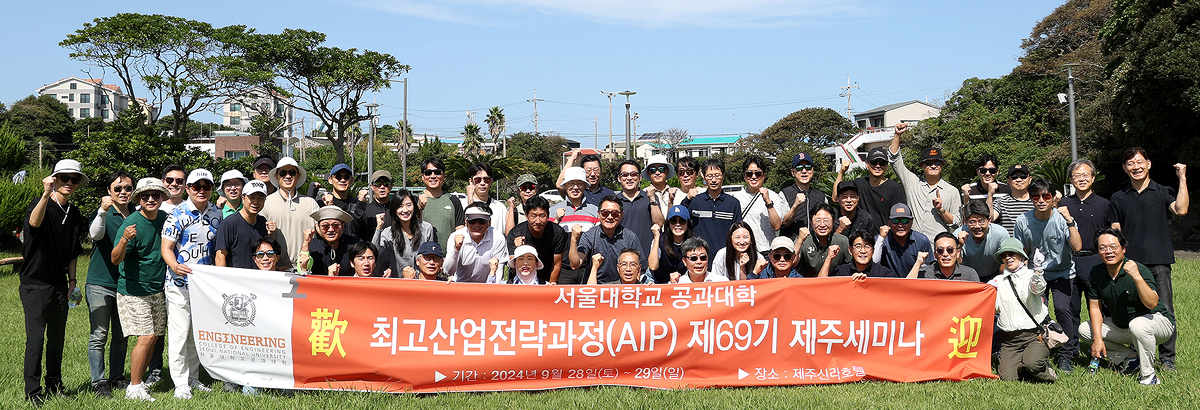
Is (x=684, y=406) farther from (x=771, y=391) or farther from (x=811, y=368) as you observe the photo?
(x=811, y=368)

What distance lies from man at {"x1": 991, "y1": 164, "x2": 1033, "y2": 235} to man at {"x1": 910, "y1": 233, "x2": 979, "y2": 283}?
1083 millimetres

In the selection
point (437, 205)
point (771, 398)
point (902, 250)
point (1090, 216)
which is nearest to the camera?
point (771, 398)

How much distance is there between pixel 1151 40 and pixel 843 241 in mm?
17227

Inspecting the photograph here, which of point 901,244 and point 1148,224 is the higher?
point 1148,224

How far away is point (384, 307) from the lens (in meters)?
5.99

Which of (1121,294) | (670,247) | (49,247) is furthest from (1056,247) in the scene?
(49,247)

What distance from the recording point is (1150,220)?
22.3ft

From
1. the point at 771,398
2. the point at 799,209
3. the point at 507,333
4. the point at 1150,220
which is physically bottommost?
the point at 771,398

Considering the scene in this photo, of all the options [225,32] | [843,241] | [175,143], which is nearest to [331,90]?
[225,32]

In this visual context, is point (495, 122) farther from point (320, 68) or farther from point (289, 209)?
point (289, 209)

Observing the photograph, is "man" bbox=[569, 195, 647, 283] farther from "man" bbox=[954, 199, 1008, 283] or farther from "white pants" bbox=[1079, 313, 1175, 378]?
"white pants" bbox=[1079, 313, 1175, 378]

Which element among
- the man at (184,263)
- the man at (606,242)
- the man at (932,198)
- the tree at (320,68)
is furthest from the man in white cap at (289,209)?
the tree at (320,68)

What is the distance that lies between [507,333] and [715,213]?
7.90 feet

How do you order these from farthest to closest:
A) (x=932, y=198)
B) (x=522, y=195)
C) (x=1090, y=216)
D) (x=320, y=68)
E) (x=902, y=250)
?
(x=320, y=68) → (x=522, y=195) → (x=932, y=198) → (x=1090, y=216) → (x=902, y=250)
